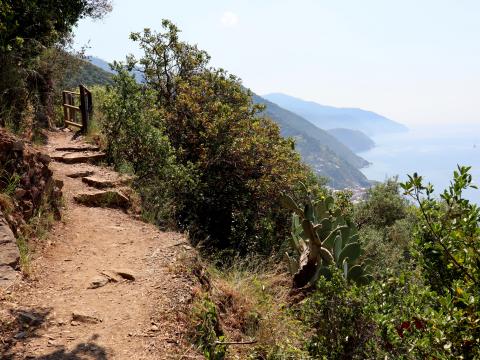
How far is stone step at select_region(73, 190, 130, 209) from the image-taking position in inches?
328

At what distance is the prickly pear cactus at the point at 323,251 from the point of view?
24.2 ft

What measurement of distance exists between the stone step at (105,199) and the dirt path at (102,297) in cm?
94

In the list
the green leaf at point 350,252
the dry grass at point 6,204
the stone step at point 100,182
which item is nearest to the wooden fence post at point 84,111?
the stone step at point 100,182

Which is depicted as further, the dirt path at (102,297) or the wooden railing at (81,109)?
the wooden railing at (81,109)

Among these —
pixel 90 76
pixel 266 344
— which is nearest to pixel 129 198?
pixel 266 344

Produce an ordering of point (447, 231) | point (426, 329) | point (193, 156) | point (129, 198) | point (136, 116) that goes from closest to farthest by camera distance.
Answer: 1. point (426, 329)
2. point (447, 231)
3. point (129, 198)
4. point (136, 116)
5. point (193, 156)

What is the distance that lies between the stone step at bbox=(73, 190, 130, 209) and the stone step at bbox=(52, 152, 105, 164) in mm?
2171

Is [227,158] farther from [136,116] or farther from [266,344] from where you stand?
[266,344]

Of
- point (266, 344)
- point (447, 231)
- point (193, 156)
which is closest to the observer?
point (447, 231)

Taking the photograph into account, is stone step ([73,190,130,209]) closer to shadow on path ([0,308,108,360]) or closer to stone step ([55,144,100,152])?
stone step ([55,144,100,152])

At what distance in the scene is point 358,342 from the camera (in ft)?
15.8

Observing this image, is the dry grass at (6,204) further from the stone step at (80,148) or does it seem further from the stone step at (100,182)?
the stone step at (80,148)

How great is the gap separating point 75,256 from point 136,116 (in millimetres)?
5055

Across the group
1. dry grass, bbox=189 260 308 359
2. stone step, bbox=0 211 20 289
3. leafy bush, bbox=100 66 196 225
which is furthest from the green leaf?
stone step, bbox=0 211 20 289
